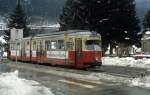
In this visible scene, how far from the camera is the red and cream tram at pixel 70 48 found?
33.7 m

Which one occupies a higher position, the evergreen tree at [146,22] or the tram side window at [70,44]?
the evergreen tree at [146,22]

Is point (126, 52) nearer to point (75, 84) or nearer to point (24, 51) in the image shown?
point (24, 51)

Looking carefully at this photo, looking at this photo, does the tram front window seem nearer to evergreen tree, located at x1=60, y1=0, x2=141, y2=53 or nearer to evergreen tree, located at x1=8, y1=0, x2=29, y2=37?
evergreen tree, located at x1=60, y1=0, x2=141, y2=53

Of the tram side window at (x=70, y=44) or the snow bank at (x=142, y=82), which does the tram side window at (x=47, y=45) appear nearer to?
the tram side window at (x=70, y=44)

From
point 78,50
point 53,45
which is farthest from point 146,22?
point 78,50

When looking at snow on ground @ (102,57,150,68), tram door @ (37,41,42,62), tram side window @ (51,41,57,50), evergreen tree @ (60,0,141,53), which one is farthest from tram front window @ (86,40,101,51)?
evergreen tree @ (60,0,141,53)

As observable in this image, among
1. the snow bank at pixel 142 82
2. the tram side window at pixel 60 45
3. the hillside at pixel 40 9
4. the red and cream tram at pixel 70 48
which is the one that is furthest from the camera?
the hillside at pixel 40 9

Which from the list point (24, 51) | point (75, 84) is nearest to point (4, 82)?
point (75, 84)

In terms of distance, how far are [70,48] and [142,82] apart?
45.3 ft

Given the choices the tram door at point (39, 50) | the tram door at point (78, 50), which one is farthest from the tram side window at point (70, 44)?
the tram door at point (39, 50)

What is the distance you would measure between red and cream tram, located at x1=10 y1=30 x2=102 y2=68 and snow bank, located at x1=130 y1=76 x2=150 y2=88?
10771 mm

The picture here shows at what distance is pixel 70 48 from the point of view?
35.2 meters

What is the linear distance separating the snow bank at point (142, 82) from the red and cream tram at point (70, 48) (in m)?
10.8

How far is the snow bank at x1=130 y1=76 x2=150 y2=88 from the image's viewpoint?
21.1 meters
